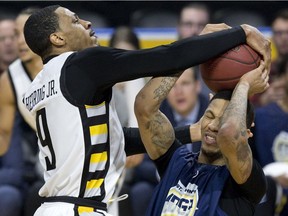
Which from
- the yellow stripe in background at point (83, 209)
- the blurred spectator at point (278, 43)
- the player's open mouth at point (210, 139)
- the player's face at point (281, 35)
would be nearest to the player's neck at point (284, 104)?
the blurred spectator at point (278, 43)

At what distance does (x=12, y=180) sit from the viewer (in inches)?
286

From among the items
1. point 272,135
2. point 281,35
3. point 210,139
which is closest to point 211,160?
point 210,139

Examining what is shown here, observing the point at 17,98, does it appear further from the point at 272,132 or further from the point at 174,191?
the point at 174,191

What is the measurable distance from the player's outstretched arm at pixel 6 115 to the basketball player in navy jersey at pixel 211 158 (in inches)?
113

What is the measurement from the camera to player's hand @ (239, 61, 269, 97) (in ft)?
14.7

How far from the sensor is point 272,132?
7223 millimetres

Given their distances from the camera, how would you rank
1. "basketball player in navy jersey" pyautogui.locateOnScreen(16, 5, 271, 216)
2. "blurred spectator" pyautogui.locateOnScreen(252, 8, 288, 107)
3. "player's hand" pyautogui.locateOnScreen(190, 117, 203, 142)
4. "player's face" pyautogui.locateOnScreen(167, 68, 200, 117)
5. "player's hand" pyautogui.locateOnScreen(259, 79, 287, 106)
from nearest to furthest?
"basketball player in navy jersey" pyautogui.locateOnScreen(16, 5, 271, 216) → "player's hand" pyautogui.locateOnScreen(190, 117, 203, 142) → "player's hand" pyautogui.locateOnScreen(259, 79, 287, 106) → "player's face" pyautogui.locateOnScreen(167, 68, 200, 117) → "blurred spectator" pyautogui.locateOnScreen(252, 8, 288, 107)

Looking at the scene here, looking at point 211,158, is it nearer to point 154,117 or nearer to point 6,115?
point 154,117

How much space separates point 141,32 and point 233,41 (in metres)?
4.16

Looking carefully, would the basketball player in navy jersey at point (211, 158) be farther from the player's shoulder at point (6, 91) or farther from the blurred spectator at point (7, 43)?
the blurred spectator at point (7, 43)

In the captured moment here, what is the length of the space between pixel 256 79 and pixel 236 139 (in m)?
0.35

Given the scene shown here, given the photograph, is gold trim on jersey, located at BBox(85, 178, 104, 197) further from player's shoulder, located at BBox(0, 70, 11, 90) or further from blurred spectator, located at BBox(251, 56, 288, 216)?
player's shoulder, located at BBox(0, 70, 11, 90)

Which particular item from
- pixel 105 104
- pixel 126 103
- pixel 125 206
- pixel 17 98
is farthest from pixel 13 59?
pixel 105 104

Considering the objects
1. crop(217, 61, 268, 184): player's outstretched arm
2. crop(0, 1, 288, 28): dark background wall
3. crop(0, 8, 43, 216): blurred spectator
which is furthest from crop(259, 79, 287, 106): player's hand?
crop(217, 61, 268, 184): player's outstretched arm
